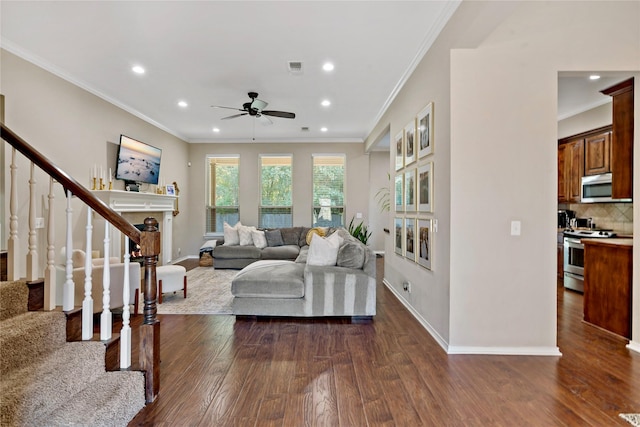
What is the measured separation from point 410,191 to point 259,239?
3785mm

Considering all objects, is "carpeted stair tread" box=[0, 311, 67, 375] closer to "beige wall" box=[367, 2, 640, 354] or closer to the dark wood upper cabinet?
"beige wall" box=[367, 2, 640, 354]

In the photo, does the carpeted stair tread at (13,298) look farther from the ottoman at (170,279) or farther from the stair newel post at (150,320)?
the ottoman at (170,279)

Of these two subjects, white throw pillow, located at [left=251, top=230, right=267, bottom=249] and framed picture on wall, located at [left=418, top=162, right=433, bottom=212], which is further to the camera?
white throw pillow, located at [left=251, top=230, right=267, bottom=249]

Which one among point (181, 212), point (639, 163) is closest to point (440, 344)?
point (639, 163)

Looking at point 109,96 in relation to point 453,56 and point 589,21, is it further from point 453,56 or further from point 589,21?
point 589,21

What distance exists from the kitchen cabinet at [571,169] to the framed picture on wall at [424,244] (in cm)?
346

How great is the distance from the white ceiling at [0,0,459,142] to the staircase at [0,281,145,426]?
2.46 meters

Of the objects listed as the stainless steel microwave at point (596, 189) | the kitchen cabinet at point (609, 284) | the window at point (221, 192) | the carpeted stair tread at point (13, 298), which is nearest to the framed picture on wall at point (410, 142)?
the kitchen cabinet at point (609, 284)

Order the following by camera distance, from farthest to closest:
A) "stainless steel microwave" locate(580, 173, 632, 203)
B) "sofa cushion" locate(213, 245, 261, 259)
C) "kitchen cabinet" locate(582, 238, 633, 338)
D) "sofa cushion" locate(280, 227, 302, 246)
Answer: "sofa cushion" locate(280, 227, 302, 246) → "sofa cushion" locate(213, 245, 261, 259) → "stainless steel microwave" locate(580, 173, 632, 203) → "kitchen cabinet" locate(582, 238, 633, 338)

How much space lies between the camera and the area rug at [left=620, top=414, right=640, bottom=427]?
1.79 meters

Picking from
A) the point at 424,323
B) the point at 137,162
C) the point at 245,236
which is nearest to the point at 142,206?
the point at 137,162

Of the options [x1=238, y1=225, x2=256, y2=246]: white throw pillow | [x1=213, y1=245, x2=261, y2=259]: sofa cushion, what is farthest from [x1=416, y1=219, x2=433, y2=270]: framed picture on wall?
[x1=238, y1=225, x2=256, y2=246]: white throw pillow

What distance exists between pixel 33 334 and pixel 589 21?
178 inches

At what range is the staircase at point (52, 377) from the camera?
150 cm
